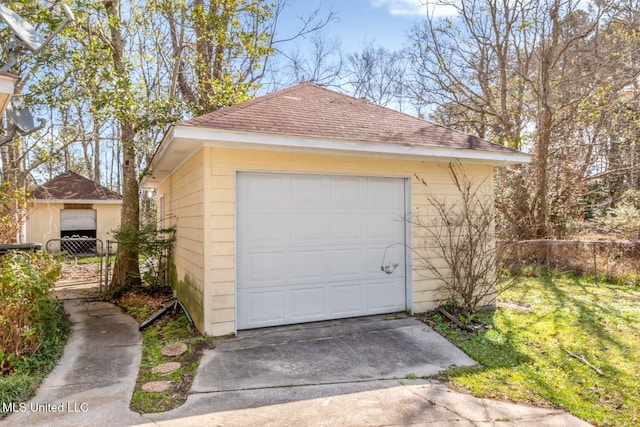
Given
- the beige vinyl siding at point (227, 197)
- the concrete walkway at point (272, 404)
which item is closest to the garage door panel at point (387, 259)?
the beige vinyl siding at point (227, 197)

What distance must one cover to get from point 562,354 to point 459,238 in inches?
85.8

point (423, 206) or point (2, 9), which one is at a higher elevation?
point (2, 9)

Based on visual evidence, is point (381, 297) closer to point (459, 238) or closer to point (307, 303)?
point (307, 303)

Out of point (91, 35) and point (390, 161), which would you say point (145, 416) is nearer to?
point (390, 161)

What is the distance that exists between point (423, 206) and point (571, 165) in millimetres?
7090

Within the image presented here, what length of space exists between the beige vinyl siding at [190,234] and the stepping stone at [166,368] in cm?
82

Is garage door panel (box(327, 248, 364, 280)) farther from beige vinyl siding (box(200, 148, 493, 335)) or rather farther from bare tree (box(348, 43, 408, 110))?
bare tree (box(348, 43, 408, 110))

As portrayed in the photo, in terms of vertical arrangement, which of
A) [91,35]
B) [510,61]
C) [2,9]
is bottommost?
[2,9]

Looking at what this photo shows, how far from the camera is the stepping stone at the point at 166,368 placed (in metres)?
4.05

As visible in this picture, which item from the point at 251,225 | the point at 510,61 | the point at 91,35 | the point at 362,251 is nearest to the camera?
the point at 251,225

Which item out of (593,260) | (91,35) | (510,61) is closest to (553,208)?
(593,260)

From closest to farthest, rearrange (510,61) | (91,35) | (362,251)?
(362,251), (91,35), (510,61)

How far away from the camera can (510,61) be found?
1289cm

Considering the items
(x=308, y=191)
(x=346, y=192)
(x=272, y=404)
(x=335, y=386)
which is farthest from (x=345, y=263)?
(x=272, y=404)
